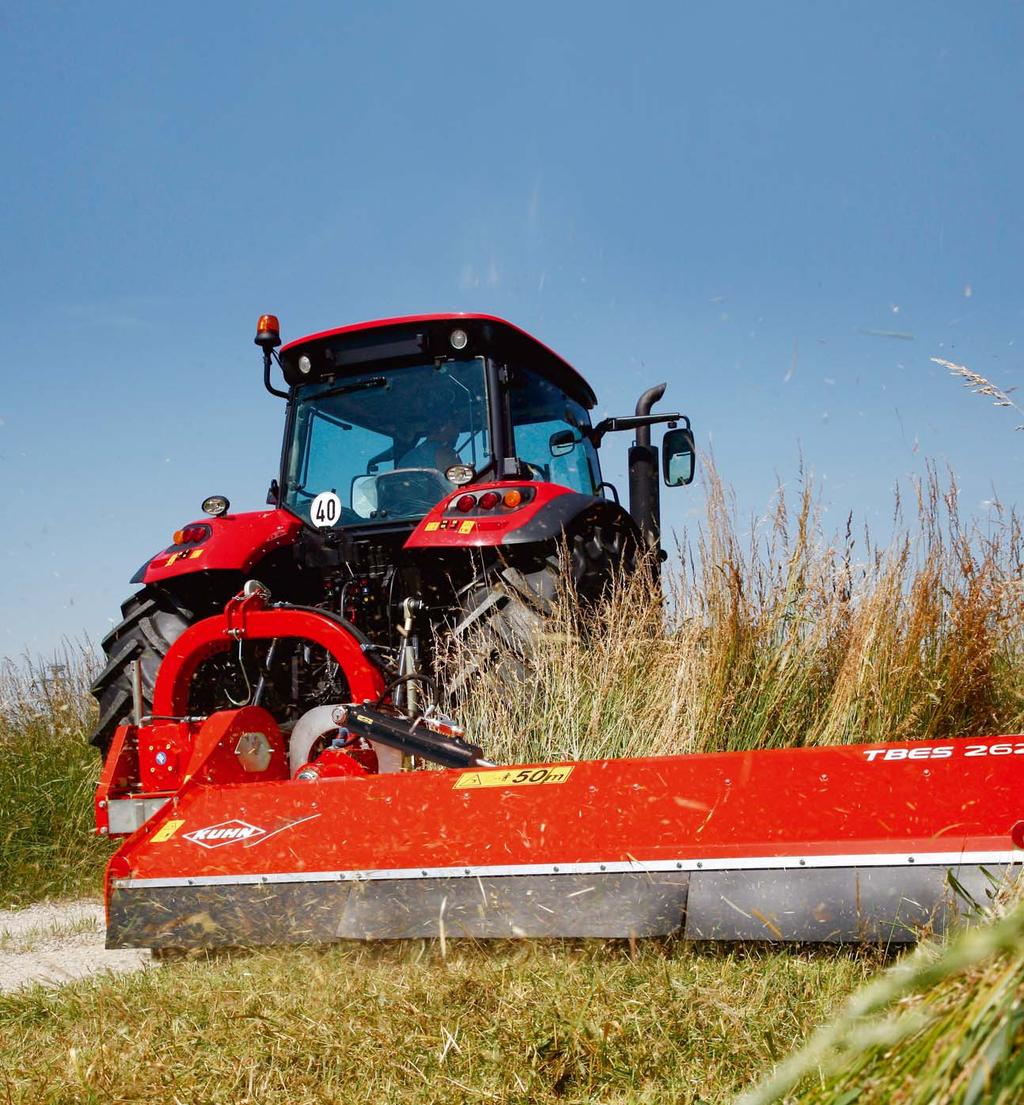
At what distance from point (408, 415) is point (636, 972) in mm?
2857

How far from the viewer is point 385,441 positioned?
4.56 metres

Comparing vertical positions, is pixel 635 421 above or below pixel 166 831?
above

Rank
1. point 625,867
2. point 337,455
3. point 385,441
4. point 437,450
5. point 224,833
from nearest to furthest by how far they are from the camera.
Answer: point 625,867, point 224,833, point 437,450, point 385,441, point 337,455

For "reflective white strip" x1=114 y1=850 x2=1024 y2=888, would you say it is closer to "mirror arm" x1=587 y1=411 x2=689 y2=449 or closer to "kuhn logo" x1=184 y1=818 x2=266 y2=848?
Result: "kuhn logo" x1=184 y1=818 x2=266 y2=848

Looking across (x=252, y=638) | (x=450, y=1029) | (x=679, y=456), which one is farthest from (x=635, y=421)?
(x=450, y=1029)

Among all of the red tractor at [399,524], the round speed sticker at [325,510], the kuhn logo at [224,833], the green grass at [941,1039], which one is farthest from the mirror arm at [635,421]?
the green grass at [941,1039]

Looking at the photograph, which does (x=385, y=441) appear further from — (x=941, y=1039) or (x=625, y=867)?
(x=941, y=1039)

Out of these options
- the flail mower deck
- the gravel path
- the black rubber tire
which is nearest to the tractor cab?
the black rubber tire

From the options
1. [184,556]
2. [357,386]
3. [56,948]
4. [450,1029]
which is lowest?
[56,948]

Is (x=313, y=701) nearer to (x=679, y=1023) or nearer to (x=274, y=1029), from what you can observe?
(x=274, y=1029)

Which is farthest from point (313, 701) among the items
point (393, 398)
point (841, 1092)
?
point (841, 1092)

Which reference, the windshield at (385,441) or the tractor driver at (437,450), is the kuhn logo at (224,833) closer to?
the windshield at (385,441)

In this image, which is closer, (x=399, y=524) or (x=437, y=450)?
(x=399, y=524)

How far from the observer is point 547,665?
402 centimetres
